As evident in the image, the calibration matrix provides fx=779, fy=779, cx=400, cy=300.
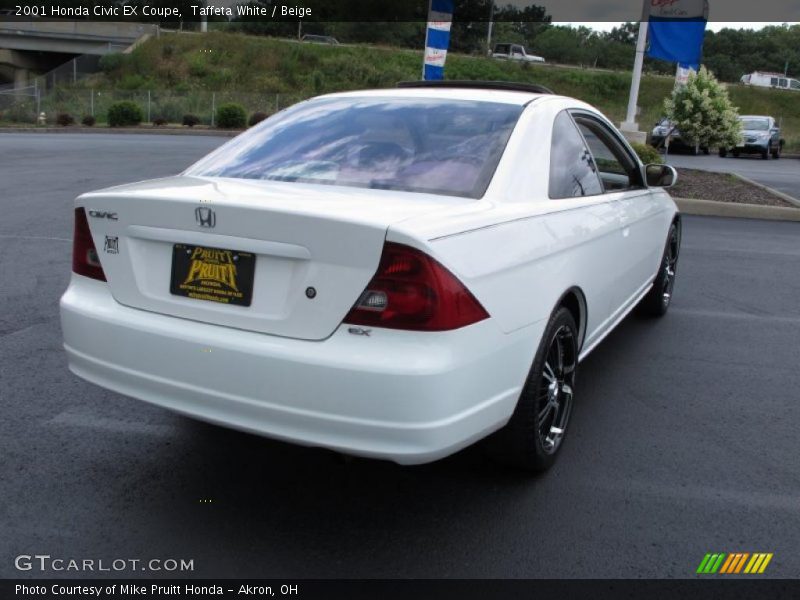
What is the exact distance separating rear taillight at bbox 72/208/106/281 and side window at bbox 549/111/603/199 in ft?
6.45

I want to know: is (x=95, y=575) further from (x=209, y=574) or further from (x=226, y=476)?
(x=226, y=476)

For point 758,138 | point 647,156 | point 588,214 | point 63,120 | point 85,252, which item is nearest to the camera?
point 85,252

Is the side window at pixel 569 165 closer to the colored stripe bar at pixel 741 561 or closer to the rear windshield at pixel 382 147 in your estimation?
the rear windshield at pixel 382 147

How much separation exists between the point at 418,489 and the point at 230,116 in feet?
108

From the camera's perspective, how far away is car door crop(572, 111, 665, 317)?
4.38 m

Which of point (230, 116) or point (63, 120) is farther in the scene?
point (230, 116)

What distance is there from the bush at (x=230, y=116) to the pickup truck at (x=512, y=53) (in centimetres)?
3676

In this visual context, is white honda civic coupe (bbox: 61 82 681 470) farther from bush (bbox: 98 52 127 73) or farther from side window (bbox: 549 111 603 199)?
bush (bbox: 98 52 127 73)

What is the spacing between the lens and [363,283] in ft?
8.39

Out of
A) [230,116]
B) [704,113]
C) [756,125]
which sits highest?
[704,113]

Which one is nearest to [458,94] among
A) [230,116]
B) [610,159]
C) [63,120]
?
[610,159]

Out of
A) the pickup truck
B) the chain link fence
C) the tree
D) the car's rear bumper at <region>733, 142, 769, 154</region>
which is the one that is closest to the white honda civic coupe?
the tree

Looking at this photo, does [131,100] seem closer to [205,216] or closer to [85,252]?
[85,252]

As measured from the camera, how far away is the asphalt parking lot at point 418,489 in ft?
9.19
